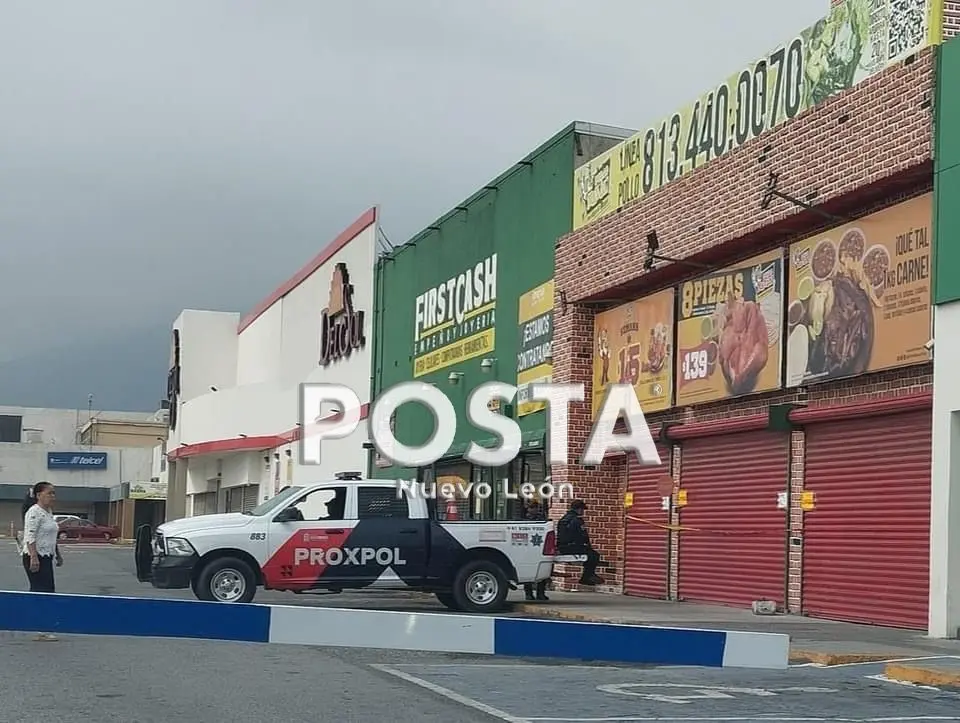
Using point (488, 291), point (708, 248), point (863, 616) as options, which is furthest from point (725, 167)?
point (488, 291)

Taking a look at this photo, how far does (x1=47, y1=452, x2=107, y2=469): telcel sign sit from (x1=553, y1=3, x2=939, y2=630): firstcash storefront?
67296 mm

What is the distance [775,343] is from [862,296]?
2285 millimetres

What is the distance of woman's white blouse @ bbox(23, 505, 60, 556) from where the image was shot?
16906 millimetres

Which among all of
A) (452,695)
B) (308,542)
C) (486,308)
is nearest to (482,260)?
(486,308)

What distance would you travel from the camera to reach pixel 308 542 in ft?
68.0

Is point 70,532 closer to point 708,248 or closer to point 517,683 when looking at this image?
point 708,248

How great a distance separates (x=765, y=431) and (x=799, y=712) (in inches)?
433

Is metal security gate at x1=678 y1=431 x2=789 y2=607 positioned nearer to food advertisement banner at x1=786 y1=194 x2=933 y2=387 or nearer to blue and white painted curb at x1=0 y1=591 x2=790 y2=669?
food advertisement banner at x1=786 y1=194 x2=933 y2=387

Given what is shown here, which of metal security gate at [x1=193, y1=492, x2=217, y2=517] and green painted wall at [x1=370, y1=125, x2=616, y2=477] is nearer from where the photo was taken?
green painted wall at [x1=370, y1=125, x2=616, y2=477]

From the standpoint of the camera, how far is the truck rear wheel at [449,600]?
69.3 feet

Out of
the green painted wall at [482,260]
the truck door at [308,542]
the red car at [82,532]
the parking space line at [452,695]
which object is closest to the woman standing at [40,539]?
the truck door at [308,542]

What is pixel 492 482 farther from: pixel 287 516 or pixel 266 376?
pixel 266 376

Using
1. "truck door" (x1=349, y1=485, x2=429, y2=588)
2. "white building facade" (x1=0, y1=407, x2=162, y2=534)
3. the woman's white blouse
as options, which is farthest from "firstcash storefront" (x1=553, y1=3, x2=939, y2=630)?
"white building facade" (x1=0, y1=407, x2=162, y2=534)
